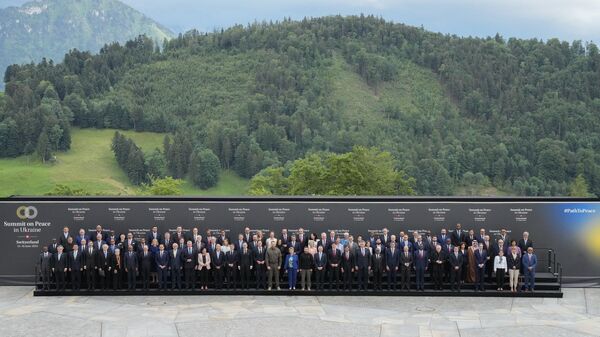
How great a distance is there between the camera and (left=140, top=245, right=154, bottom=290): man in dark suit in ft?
66.0

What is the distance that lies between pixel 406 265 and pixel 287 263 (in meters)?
3.35

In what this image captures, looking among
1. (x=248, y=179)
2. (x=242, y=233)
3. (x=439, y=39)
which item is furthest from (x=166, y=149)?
(x=242, y=233)

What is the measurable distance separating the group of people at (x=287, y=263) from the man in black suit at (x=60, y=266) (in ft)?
0.09

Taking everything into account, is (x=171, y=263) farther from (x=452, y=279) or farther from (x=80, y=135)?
(x=80, y=135)

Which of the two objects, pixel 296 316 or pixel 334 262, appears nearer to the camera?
pixel 296 316

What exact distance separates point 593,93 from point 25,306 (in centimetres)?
13078

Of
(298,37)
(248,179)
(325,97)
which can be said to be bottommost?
(248,179)

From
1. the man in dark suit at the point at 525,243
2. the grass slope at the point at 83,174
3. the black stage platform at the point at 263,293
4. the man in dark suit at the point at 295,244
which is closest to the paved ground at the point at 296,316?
the black stage platform at the point at 263,293

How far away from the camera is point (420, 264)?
20.2 metres

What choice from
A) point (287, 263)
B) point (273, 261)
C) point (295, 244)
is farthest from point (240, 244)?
point (295, 244)

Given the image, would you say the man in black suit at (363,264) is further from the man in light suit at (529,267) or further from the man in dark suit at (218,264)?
the man in light suit at (529,267)

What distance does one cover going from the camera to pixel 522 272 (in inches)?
808

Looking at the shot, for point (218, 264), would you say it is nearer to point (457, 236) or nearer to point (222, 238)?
point (222, 238)

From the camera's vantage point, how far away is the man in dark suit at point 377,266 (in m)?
20.2
